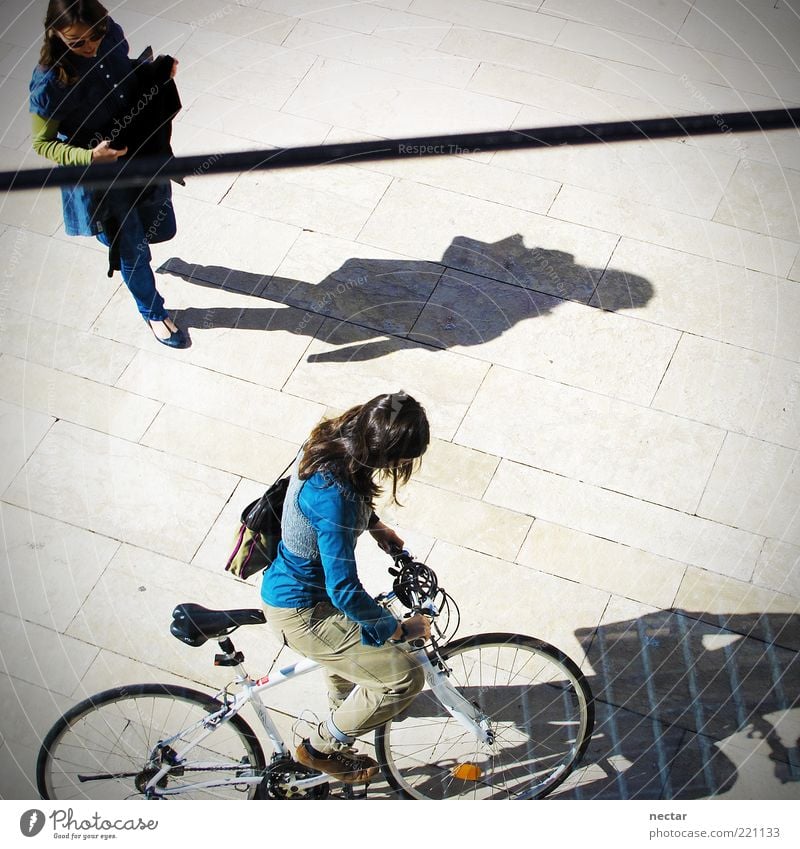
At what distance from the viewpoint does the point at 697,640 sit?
4.63 metres

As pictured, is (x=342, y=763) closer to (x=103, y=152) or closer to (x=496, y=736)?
(x=496, y=736)

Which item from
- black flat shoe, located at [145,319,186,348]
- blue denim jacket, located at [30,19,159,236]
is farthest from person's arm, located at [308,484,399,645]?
blue denim jacket, located at [30,19,159,236]

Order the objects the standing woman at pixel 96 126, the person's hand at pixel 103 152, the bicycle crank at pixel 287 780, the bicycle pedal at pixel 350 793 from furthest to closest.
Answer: the person's hand at pixel 103 152, the standing woman at pixel 96 126, the bicycle pedal at pixel 350 793, the bicycle crank at pixel 287 780

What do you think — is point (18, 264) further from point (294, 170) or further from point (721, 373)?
point (721, 373)

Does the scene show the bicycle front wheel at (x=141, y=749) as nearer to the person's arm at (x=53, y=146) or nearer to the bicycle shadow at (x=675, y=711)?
the bicycle shadow at (x=675, y=711)

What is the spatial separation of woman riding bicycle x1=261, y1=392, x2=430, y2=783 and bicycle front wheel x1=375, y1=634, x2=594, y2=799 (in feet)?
1.20

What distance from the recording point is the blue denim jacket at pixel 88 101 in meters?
4.90

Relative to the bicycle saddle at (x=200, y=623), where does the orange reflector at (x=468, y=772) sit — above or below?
below

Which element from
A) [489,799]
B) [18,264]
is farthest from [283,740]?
[18,264]

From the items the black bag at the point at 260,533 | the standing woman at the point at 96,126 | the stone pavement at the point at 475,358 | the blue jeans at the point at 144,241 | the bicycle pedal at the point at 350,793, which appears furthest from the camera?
the blue jeans at the point at 144,241

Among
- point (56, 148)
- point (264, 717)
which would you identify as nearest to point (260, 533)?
point (264, 717)

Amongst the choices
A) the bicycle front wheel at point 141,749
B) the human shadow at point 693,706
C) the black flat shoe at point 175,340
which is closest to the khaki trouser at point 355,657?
the bicycle front wheel at point 141,749

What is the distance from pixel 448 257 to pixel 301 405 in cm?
129

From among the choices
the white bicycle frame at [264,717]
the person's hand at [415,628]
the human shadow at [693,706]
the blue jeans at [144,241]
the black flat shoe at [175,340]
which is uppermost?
the blue jeans at [144,241]
